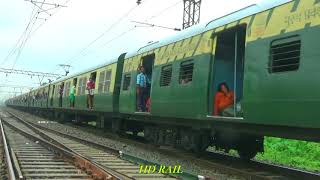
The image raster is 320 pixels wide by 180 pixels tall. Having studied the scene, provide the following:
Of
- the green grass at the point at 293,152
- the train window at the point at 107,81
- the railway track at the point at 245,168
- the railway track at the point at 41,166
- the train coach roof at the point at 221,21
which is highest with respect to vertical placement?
the train coach roof at the point at 221,21

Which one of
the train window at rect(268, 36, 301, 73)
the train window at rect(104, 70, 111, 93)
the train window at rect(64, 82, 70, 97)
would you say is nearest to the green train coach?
the train window at rect(268, 36, 301, 73)

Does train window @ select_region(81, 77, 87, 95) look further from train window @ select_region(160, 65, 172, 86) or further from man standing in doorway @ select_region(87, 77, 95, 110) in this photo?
train window @ select_region(160, 65, 172, 86)

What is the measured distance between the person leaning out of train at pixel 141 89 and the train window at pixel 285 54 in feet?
23.8

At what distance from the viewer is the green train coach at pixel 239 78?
26.3 ft

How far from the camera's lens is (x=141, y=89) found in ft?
52.0

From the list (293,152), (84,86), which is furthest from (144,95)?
(84,86)

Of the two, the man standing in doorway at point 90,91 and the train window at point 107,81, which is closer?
the train window at point 107,81

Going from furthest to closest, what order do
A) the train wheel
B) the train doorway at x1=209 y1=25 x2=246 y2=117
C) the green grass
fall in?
1. the green grass
2. the train wheel
3. the train doorway at x1=209 y1=25 x2=246 y2=117

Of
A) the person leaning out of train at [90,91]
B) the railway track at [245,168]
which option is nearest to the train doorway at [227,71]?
the railway track at [245,168]

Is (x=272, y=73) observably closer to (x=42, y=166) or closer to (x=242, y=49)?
(x=242, y=49)

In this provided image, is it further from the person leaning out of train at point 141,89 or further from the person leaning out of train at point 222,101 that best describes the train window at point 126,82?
the person leaning out of train at point 222,101

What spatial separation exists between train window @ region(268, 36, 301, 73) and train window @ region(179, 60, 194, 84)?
3471 millimetres

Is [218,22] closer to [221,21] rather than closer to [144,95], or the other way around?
[221,21]

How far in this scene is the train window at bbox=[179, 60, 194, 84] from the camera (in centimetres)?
1218
